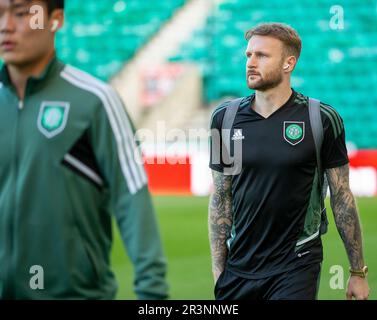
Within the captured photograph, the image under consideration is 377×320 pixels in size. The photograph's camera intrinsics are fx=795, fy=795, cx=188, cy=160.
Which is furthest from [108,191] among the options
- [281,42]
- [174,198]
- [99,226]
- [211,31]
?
[211,31]

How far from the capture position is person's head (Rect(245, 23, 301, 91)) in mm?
2936

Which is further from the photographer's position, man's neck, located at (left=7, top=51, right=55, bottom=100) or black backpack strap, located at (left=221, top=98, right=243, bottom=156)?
black backpack strap, located at (left=221, top=98, right=243, bottom=156)

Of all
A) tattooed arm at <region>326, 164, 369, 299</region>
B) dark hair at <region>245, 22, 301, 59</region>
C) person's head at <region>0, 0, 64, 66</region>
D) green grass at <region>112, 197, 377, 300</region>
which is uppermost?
dark hair at <region>245, 22, 301, 59</region>

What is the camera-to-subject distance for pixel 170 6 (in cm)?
1683

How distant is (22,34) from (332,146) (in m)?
1.24

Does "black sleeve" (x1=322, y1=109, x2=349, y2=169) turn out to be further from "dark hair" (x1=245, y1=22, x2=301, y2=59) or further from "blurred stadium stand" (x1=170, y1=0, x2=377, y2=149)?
"blurred stadium stand" (x1=170, y1=0, x2=377, y2=149)

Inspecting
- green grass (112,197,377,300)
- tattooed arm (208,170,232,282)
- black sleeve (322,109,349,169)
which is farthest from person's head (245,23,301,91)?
green grass (112,197,377,300)

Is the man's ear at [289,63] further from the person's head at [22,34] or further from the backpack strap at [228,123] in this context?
the person's head at [22,34]

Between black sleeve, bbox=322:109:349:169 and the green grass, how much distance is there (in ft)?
8.14

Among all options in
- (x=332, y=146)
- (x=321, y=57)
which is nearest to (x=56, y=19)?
(x=332, y=146)

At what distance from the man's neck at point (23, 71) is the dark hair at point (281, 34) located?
103 cm

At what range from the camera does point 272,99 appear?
9.82 ft

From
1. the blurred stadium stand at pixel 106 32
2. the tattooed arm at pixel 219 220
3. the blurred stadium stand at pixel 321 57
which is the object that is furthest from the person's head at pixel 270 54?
the blurred stadium stand at pixel 106 32
